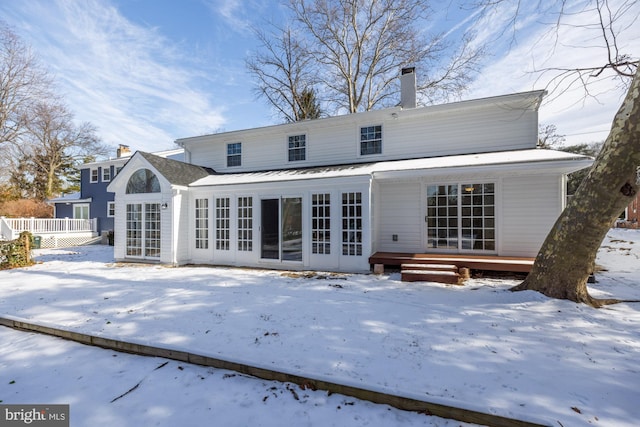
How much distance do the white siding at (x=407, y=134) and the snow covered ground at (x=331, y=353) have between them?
4763 millimetres

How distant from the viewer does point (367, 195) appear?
25.3ft

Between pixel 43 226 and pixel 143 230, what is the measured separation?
35.9 ft

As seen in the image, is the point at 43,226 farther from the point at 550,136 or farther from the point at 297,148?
the point at 550,136

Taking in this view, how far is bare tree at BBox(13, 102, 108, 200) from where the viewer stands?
24891 mm

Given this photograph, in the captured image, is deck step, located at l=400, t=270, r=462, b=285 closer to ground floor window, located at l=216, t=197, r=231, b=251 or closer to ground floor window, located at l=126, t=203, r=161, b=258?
ground floor window, located at l=216, t=197, r=231, b=251

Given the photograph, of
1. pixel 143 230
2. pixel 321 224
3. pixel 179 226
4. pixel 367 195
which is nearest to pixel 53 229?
pixel 143 230

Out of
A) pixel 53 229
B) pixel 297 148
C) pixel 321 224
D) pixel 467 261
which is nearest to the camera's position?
pixel 467 261

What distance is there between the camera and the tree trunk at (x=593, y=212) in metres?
4.29

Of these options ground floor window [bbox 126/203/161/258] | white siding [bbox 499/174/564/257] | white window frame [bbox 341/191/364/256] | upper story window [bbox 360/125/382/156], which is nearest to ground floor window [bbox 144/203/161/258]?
ground floor window [bbox 126/203/161/258]

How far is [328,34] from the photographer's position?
17703 mm

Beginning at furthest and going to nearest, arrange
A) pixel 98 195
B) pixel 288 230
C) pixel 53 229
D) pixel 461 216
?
pixel 98 195
pixel 53 229
pixel 288 230
pixel 461 216

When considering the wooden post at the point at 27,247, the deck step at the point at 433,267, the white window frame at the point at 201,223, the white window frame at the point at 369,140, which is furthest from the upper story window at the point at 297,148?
the wooden post at the point at 27,247

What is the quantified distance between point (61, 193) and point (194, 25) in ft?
95.2

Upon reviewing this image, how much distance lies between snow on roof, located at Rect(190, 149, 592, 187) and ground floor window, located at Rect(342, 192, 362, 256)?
70cm
